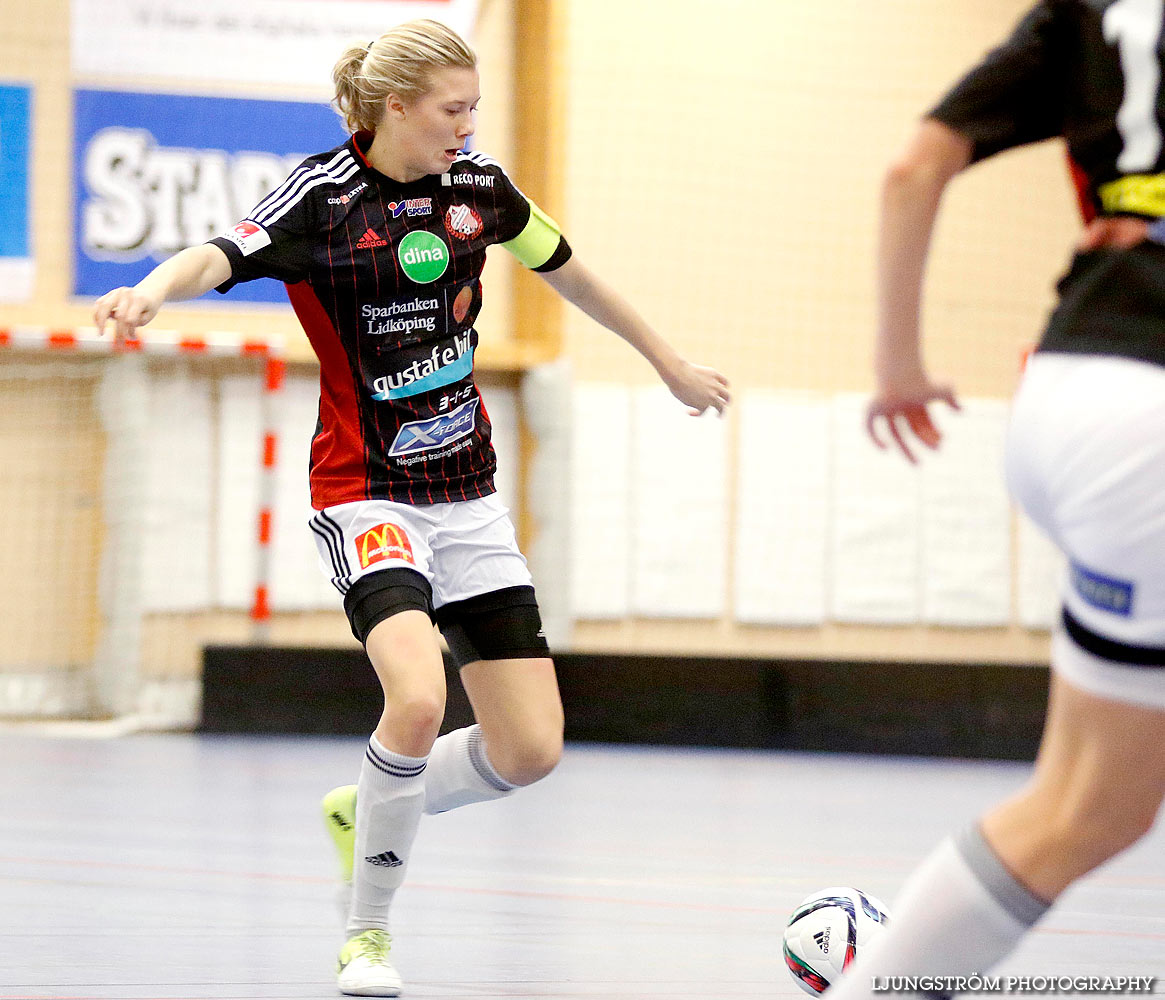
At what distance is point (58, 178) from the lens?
23.0 feet

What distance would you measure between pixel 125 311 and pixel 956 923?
130 cm

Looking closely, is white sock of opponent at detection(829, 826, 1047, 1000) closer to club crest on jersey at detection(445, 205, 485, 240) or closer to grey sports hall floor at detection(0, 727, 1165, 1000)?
grey sports hall floor at detection(0, 727, 1165, 1000)

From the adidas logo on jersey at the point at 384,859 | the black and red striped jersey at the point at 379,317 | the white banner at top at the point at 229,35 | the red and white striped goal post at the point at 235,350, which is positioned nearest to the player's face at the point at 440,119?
the black and red striped jersey at the point at 379,317

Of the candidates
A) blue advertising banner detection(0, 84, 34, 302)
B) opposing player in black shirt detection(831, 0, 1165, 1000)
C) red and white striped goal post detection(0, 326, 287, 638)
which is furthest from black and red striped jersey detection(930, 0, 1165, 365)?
blue advertising banner detection(0, 84, 34, 302)

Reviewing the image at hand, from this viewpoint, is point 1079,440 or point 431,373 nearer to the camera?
point 1079,440

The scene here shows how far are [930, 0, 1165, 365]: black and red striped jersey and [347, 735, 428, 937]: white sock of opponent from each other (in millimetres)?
1331

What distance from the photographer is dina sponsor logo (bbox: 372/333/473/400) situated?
2.50m

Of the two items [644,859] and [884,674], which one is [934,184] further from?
[884,674]

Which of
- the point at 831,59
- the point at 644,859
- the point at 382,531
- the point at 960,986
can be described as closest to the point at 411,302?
the point at 382,531

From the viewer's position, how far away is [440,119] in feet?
7.91

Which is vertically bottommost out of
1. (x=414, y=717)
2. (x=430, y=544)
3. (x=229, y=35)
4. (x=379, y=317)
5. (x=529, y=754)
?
(x=529, y=754)

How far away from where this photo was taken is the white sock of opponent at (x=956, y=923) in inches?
53.0

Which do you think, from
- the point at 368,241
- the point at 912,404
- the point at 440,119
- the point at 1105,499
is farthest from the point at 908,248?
the point at 368,241

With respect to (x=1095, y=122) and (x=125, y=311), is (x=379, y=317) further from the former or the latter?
(x=1095, y=122)
